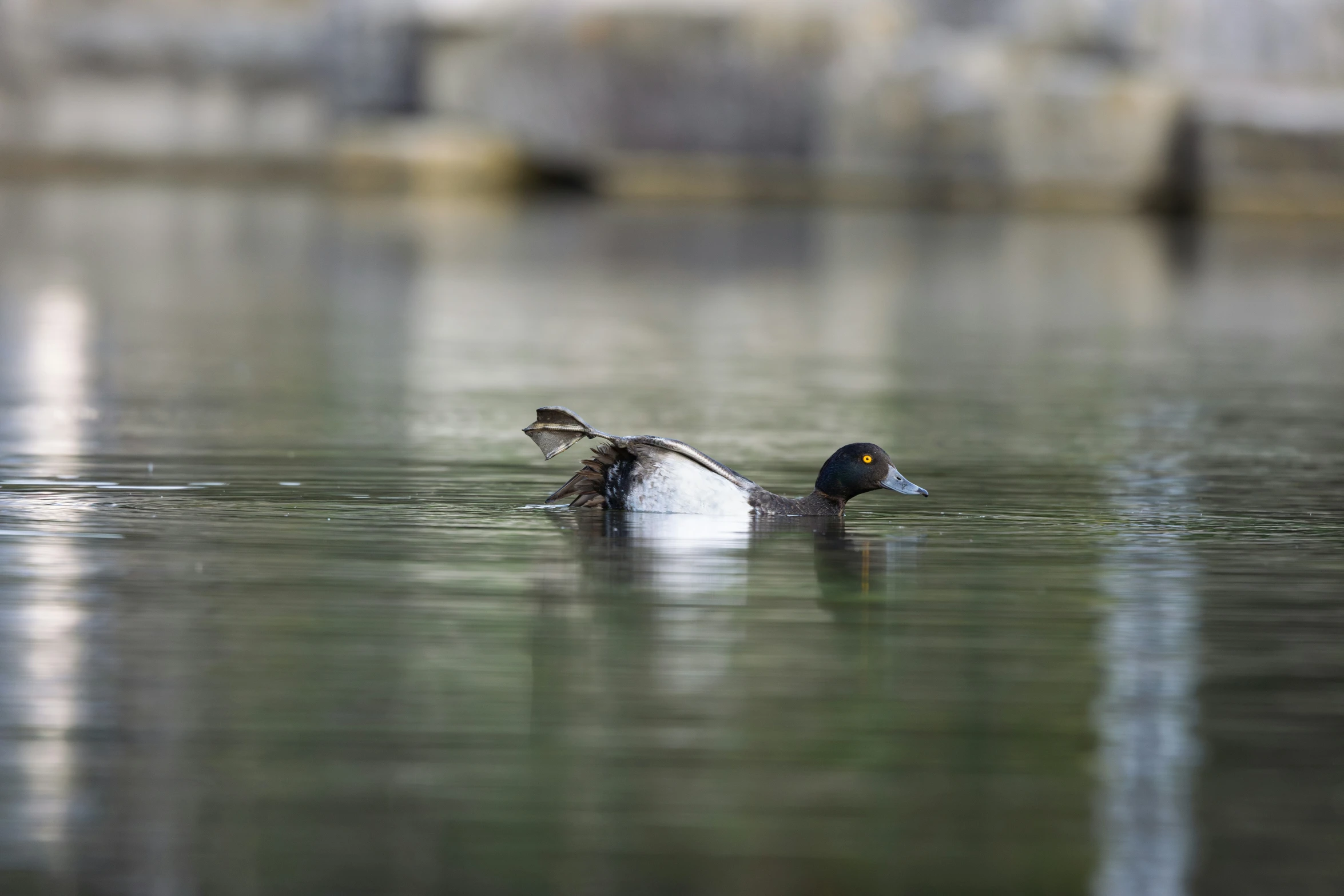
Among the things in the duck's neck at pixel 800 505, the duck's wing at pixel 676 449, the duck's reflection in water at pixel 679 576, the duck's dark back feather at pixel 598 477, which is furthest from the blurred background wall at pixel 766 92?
the duck's reflection in water at pixel 679 576

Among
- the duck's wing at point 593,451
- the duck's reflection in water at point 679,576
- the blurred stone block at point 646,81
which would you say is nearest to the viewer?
the duck's reflection in water at point 679,576

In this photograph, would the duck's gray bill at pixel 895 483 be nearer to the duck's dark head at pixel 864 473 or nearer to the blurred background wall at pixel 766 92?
the duck's dark head at pixel 864 473

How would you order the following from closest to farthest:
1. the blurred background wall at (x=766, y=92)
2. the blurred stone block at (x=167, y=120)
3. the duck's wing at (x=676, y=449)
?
the duck's wing at (x=676, y=449) → the blurred background wall at (x=766, y=92) → the blurred stone block at (x=167, y=120)

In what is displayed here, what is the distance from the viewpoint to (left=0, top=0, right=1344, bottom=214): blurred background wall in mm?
38594

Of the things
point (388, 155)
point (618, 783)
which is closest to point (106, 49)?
point (388, 155)

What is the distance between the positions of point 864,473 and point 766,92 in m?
33.4

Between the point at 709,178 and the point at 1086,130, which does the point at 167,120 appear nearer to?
the point at 709,178

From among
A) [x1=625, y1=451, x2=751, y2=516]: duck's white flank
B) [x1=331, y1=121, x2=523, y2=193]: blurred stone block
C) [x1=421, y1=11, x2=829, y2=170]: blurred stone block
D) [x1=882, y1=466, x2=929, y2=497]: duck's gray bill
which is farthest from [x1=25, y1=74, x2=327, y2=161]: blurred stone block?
[x1=882, y1=466, x2=929, y2=497]: duck's gray bill

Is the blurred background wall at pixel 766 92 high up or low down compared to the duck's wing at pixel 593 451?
up

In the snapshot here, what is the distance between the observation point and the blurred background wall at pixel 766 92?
127 feet

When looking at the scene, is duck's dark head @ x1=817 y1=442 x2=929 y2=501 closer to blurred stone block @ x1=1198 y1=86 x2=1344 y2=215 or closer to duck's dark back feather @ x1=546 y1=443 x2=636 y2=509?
duck's dark back feather @ x1=546 y1=443 x2=636 y2=509

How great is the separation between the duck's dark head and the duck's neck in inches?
3.4

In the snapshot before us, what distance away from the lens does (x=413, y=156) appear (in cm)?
4200

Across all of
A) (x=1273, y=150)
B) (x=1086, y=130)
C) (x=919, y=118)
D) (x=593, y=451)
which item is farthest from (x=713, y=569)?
(x=919, y=118)
